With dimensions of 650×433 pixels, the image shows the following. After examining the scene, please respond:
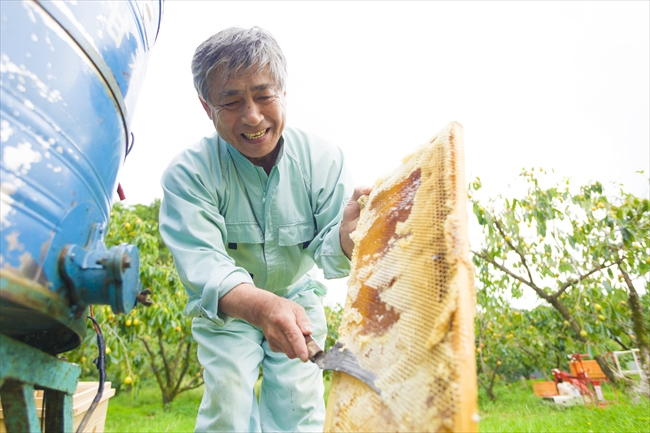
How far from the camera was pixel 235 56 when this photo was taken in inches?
77.8

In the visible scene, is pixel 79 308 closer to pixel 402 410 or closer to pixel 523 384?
pixel 402 410

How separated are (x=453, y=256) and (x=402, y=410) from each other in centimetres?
38

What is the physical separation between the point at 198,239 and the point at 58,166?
860mm

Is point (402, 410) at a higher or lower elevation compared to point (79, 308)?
lower

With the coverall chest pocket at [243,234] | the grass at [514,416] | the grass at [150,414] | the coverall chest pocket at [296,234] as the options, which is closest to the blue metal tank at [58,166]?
the coverall chest pocket at [243,234]

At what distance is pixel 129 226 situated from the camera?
19.4 feet

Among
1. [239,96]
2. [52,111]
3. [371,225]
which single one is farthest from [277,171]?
[52,111]

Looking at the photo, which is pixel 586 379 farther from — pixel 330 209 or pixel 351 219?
pixel 351 219

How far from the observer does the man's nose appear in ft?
6.66

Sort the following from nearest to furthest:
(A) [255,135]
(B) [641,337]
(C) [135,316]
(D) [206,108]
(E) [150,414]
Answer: (A) [255,135]
(D) [206,108]
(B) [641,337]
(C) [135,316]
(E) [150,414]

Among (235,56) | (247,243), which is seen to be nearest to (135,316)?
(247,243)

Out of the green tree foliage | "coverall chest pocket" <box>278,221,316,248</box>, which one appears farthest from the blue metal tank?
the green tree foliage

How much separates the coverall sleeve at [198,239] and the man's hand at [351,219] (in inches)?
17.5

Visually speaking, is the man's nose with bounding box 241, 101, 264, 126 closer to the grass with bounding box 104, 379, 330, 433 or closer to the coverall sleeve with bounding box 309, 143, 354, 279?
the coverall sleeve with bounding box 309, 143, 354, 279
